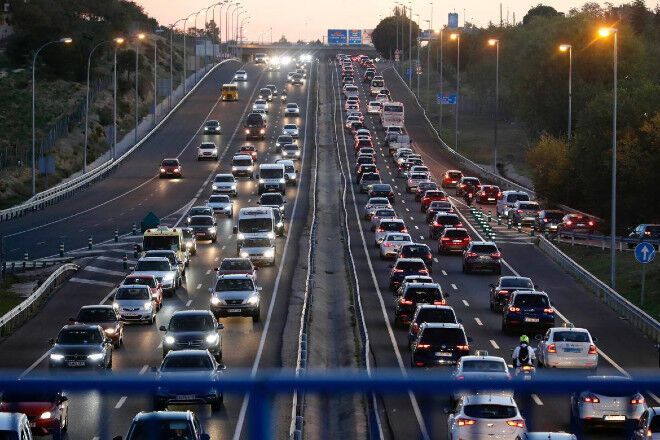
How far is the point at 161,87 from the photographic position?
138m

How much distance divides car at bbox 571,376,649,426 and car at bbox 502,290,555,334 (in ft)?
104

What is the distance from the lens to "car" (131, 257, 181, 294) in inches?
1873

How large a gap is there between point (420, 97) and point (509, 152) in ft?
146

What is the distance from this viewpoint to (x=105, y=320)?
3644 centimetres

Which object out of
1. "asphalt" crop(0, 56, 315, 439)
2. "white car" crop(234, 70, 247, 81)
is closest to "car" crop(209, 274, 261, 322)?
"asphalt" crop(0, 56, 315, 439)

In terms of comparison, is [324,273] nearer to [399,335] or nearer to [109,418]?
[399,335]

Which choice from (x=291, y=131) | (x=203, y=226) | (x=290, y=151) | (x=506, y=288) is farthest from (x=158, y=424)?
(x=291, y=131)

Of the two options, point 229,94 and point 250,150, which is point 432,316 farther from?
point 229,94

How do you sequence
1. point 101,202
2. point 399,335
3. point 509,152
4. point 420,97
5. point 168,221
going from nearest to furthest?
point 399,335
point 168,221
point 101,202
point 509,152
point 420,97

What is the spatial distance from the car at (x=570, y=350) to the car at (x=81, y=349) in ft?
33.9

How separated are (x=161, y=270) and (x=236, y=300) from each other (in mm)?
7149

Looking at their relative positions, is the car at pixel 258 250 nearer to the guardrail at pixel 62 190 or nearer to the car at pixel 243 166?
the guardrail at pixel 62 190

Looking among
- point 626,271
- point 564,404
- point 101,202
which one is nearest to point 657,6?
point 101,202

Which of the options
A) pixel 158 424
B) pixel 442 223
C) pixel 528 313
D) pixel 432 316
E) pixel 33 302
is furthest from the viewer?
pixel 442 223
